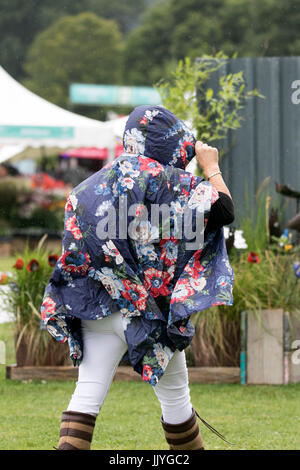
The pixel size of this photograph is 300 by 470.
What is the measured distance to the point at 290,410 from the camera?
5570 mm

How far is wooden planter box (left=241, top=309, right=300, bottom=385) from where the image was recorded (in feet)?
20.3

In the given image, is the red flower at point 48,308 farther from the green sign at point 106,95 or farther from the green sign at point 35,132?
the green sign at point 106,95

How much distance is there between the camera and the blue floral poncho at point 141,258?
11.7 ft

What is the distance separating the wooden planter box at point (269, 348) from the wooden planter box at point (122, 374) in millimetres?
149

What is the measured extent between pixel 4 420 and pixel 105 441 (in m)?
0.83

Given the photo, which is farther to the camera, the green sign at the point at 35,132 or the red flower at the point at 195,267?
the green sign at the point at 35,132

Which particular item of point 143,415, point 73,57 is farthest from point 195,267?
point 73,57

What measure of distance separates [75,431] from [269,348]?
9.53 feet

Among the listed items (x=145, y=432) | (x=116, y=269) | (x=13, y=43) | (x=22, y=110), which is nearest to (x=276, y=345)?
(x=145, y=432)

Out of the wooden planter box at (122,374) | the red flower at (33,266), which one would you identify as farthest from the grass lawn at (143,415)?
the red flower at (33,266)

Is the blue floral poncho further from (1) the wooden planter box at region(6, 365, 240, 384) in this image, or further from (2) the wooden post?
(1) the wooden planter box at region(6, 365, 240, 384)

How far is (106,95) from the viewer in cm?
2308

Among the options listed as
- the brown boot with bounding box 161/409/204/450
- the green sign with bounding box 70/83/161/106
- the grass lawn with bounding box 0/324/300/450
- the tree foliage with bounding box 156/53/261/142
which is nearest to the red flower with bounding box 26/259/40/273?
the grass lawn with bounding box 0/324/300/450
